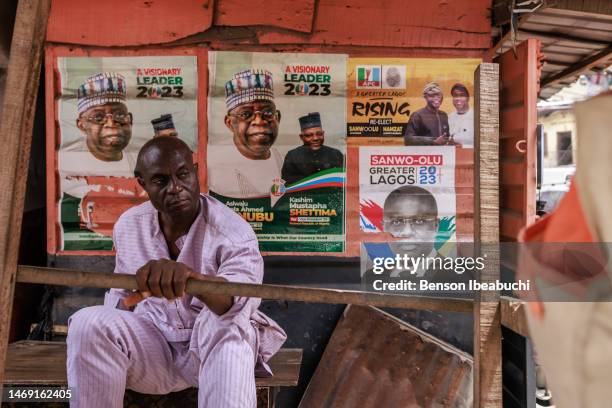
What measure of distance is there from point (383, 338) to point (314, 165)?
1183 millimetres

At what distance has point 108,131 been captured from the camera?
341 cm

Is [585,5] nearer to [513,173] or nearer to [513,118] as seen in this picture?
[513,118]

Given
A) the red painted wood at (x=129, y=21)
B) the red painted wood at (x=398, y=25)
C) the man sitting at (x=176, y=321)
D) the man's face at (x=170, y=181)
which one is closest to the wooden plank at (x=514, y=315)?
the man sitting at (x=176, y=321)

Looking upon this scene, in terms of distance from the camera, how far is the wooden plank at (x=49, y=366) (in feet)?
8.21

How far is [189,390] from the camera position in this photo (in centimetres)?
251

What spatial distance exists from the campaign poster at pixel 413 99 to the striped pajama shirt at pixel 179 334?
123 cm

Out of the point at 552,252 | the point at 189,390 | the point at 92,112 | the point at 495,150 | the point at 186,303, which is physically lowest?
the point at 189,390

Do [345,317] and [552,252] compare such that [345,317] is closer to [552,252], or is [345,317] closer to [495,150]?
[495,150]

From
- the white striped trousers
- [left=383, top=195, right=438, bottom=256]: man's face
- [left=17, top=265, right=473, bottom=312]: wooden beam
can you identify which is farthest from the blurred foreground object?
[left=383, top=195, right=438, bottom=256]: man's face

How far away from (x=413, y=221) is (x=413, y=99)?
2.54 feet

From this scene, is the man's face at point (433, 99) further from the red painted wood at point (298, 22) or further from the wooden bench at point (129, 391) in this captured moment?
the wooden bench at point (129, 391)

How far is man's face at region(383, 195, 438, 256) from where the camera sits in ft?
11.2

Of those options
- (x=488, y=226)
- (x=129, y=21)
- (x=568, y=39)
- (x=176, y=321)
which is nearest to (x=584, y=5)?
(x=488, y=226)

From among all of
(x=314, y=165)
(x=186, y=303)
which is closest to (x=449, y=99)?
(x=314, y=165)
